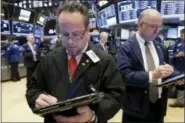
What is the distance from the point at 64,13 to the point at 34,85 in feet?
1.32

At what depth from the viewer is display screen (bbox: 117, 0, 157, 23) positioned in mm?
6625

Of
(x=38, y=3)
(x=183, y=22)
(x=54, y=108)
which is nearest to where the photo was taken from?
(x=54, y=108)

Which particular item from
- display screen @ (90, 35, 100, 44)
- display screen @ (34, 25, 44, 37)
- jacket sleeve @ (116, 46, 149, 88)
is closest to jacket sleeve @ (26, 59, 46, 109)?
jacket sleeve @ (116, 46, 149, 88)

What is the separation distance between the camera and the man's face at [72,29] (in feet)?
4.43

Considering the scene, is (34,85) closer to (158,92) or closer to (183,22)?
(158,92)

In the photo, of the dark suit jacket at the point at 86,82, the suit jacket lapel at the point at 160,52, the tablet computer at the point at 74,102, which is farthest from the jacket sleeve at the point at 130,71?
the tablet computer at the point at 74,102

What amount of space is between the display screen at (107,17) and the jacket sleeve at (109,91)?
21.3 feet

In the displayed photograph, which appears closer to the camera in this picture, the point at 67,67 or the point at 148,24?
the point at 67,67

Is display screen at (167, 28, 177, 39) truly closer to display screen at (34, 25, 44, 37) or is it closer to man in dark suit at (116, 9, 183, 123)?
man in dark suit at (116, 9, 183, 123)

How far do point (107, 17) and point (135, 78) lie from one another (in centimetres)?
643

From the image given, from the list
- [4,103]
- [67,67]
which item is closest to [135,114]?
[67,67]

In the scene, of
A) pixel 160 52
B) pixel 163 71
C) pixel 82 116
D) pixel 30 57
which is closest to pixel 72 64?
pixel 82 116

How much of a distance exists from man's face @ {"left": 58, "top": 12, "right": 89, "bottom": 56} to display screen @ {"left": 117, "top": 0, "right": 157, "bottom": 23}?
17.8 feet

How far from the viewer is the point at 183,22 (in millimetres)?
7426
